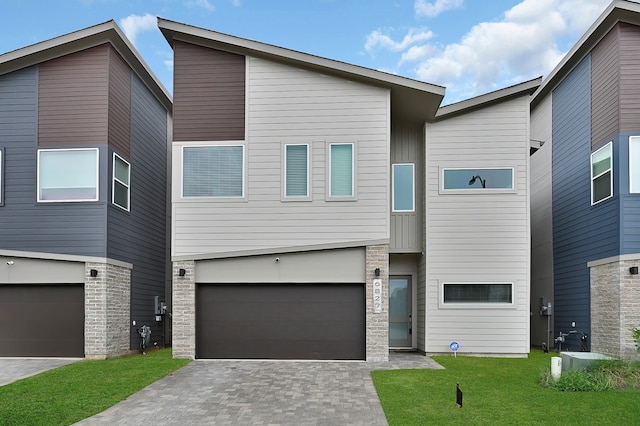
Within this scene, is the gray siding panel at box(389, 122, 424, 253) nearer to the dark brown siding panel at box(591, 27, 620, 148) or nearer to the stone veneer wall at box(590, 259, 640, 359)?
the dark brown siding panel at box(591, 27, 620, 148)

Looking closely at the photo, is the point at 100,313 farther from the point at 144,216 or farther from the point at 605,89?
the point at 605,89

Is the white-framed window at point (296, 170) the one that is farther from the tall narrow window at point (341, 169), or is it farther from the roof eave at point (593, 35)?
the roof eave at point (593, 35)

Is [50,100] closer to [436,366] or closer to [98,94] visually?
[98,94]

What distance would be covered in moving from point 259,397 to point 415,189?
23.6ft

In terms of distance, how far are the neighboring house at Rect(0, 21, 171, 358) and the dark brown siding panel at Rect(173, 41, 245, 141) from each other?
69.4 inches

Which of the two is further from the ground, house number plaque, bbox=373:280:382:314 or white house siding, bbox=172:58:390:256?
white house siding, bbox=172:58:390:256

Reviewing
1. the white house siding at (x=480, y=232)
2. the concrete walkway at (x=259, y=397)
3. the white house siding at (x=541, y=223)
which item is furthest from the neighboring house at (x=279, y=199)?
the white house siding at (x=541, y=223)

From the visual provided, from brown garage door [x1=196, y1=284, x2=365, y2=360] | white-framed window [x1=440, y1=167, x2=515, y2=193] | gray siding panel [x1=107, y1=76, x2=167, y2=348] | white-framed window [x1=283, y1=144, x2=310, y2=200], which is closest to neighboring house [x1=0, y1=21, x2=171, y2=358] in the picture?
gray siding panel [x1=107, y1=76, x2=167, y2=348]

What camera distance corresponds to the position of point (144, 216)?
15.7 meters

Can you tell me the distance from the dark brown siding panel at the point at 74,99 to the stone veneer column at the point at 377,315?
669 centimetres

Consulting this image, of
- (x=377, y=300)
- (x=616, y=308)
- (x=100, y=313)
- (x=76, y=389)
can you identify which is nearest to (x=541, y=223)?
(x=616, y=308)

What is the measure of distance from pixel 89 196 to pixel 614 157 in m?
11.7

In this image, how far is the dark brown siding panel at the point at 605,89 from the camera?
12.5m

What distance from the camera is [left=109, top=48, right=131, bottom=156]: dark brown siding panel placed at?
44.1 ft
